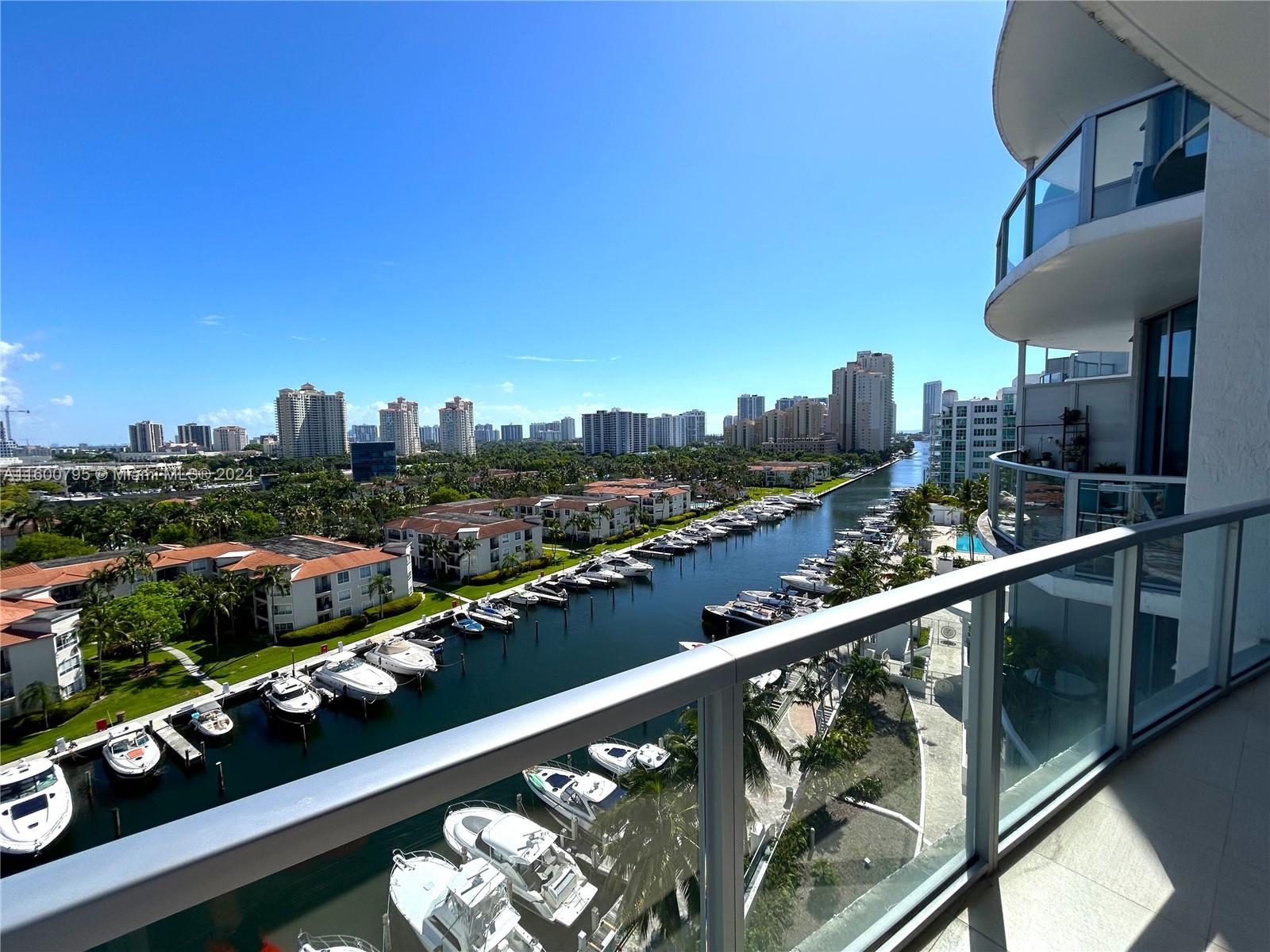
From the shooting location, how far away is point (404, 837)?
0.73 meters

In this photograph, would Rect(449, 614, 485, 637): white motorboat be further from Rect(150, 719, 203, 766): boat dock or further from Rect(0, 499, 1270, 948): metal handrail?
Rect(0, 499, 1270, 948): metal handrail

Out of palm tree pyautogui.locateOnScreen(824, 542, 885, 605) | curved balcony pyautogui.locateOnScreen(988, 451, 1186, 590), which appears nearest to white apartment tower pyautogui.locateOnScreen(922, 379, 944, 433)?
palm tree pyautogui.locateOnScreen(824, 542, 885, 605)

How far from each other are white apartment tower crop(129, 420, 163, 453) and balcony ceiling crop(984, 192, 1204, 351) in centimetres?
18753

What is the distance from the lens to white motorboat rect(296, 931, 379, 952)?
674mm

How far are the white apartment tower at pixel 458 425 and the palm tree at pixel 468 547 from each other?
99469 millimetres

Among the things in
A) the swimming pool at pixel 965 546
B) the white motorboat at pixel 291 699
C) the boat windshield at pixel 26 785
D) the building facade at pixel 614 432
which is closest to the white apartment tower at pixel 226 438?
the building facade at pixel 614 432

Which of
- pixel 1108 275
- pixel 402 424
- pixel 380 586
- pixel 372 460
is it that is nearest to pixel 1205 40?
pixel 1108 275

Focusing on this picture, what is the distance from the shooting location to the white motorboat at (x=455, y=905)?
0.79 metres

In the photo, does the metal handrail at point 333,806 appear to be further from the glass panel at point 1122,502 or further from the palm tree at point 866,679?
the glass panel at point 1122,502

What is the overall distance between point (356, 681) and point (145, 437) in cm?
17501

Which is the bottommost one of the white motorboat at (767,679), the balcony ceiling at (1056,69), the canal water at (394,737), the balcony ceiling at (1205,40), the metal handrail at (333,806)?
the canal water at (394,737)

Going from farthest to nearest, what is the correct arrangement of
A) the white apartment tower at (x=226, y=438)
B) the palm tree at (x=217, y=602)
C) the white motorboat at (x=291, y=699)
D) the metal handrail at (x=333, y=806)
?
the white apartment tower at (x=226, y=438) → the palm tree at (x=217, y=602) → the white motorboat at (x=291, y=699) → the metal handrail at (x=333, y=806)

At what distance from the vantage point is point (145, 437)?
5787 inches

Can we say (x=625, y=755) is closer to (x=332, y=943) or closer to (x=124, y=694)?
(x=332, y=943)
